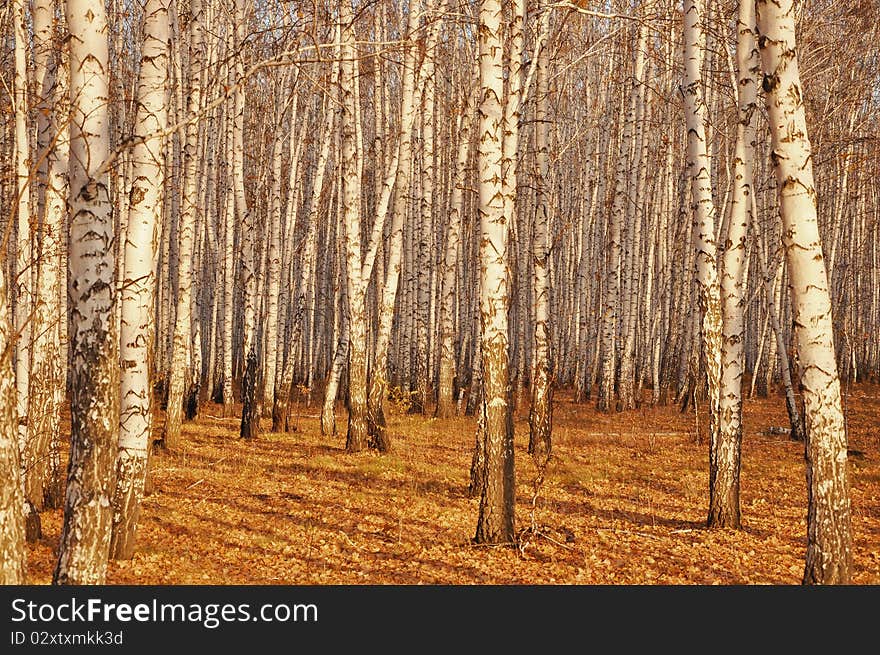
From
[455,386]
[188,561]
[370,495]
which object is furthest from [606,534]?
[455,386]

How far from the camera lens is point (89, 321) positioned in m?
4.11


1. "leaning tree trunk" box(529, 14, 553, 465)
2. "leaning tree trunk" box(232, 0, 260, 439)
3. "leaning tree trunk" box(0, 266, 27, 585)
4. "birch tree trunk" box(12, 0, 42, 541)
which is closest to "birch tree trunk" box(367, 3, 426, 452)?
"leaning tree trunk" box(529, 14, 553, 465)

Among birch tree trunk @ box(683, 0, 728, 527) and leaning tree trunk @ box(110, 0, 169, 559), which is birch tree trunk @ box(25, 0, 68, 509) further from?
birch tree trunk @ box(683, 0, 728, 527)

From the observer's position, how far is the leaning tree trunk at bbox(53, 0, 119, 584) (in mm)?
4121

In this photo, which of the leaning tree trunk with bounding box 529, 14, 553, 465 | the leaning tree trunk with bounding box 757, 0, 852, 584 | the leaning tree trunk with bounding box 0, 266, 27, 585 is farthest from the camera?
the leaning tree trunk with bounding box 529, 14, 553, 465

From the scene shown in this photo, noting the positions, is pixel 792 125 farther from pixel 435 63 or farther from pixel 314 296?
pixel 314 296

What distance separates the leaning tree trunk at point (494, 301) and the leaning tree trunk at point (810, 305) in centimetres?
227

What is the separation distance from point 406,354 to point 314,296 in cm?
936

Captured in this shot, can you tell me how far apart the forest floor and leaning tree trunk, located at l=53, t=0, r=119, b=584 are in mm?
1603

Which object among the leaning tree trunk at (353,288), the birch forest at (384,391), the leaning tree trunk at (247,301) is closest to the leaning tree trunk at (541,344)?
the birch forest at (384,391)

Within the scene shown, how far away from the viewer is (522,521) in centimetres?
791

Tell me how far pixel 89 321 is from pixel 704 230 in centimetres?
572

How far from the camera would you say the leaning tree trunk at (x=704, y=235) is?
7.63m

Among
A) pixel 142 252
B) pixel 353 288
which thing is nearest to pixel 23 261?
pixel 142 252
